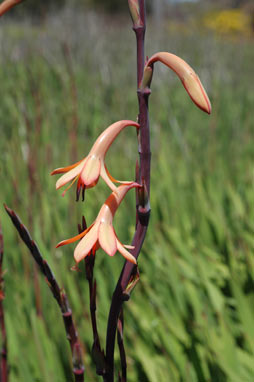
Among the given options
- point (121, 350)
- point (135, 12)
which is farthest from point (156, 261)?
point (135, 12)

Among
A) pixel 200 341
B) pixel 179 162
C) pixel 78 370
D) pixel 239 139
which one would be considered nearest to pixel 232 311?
pixel 200 341

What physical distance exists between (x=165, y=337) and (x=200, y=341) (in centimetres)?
8

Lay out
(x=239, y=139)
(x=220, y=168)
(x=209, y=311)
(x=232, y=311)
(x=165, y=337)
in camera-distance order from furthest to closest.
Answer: (x=239, y=139) → (x=220, y=168) → (x=232, y=311) → (x=209, y=311) → (x=165, y=337)

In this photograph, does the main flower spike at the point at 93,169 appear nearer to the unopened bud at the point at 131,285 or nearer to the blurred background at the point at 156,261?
the unopened bud at the point at 131,285

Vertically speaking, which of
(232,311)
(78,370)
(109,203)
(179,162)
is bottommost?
(232,311)

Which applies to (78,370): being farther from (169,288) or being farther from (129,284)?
(169,288)

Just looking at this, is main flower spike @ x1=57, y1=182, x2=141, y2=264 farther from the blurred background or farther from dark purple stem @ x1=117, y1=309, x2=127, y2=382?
the blurred background

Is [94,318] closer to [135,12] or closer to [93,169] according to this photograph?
[93,169]

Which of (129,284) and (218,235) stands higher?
(129,284)

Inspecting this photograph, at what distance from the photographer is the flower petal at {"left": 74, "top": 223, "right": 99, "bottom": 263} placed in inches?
12.0

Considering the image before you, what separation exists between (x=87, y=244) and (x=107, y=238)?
18mm

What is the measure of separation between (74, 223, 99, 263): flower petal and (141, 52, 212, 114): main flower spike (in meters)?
0.13

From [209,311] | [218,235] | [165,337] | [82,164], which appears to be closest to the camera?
[82,164]

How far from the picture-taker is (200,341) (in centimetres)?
81
